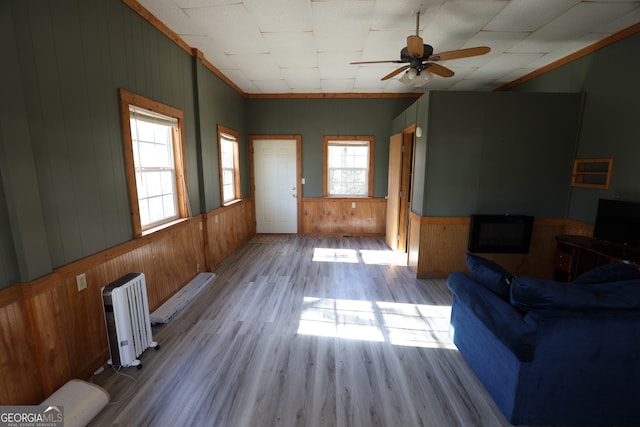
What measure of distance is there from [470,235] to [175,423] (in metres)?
3.75

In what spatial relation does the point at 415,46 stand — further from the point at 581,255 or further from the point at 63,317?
the point at 63,317

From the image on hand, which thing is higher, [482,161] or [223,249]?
[482,161]

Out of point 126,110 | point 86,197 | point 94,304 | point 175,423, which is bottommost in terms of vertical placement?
point 175,423

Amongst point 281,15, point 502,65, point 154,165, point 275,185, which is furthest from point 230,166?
point 502,65

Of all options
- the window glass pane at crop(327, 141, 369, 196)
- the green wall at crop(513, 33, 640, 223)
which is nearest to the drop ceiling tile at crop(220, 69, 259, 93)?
the window glass pane at crop(327, 141, 369, 196)

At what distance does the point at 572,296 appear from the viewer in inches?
58.0

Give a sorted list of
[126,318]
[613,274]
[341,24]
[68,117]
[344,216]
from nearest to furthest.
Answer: [613,274] → [68,117] → [126,318] → [341,24] → [344,216]

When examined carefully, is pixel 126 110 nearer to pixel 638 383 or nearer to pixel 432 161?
pixel 432 161

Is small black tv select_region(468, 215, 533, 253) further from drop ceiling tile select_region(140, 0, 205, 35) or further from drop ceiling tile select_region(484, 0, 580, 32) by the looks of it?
drop ceiling tile select_region(140, 0, 205, 35)

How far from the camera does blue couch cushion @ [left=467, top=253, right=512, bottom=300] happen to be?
1.79m

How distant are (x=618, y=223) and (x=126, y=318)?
184 inches

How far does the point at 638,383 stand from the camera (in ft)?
5.14

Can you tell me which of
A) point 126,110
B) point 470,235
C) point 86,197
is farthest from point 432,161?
point 86,197

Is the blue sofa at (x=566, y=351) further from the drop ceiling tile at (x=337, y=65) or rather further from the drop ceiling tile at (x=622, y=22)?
the drop ceiling tile at (x=337, y=65)
